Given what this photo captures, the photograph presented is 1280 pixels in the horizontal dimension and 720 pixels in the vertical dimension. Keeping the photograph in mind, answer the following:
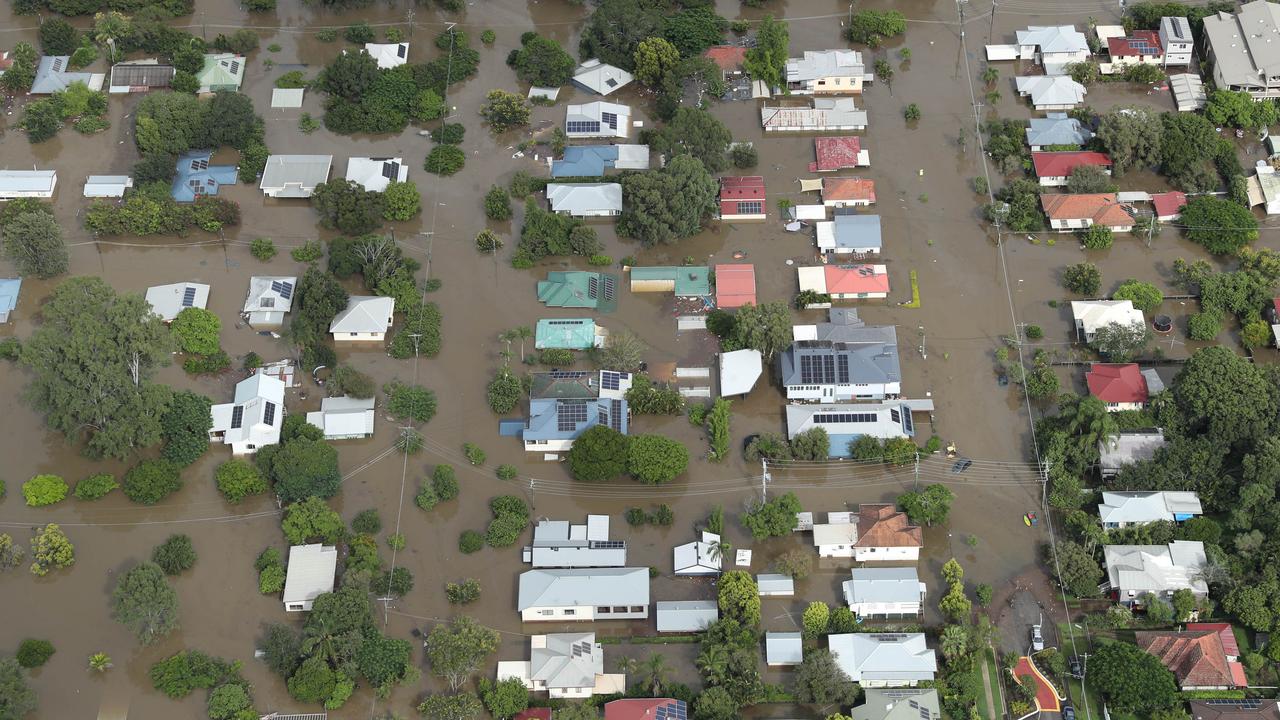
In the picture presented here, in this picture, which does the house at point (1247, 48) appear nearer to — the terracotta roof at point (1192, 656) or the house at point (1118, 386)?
the house at point (1118, 386)

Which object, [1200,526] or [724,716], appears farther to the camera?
[1200,526]

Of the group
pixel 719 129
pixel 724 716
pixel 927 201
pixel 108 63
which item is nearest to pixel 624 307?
pixel 719 129

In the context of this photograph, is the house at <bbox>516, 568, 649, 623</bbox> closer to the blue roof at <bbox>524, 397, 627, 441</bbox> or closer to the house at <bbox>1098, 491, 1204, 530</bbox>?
the blue roof at <bbox>524, 397, 627, 441</bbox>

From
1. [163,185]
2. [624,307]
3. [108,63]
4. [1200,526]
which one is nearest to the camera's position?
[1200,526]

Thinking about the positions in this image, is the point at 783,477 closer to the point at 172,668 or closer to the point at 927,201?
the point at 927,201

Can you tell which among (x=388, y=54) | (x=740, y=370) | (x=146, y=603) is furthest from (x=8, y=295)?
(x=740, y=370)
